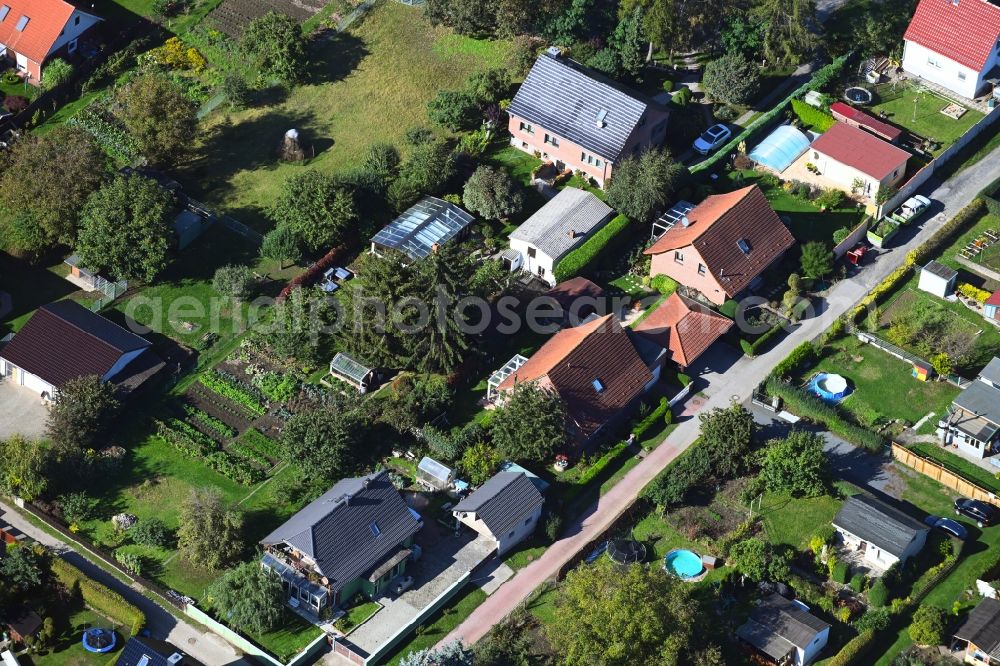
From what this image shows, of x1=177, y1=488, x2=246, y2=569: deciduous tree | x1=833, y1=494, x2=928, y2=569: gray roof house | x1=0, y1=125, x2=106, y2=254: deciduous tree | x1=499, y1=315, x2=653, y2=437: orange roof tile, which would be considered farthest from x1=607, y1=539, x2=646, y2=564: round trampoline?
x1=0, y1=125, x2=106, y2=254: deciduous tree

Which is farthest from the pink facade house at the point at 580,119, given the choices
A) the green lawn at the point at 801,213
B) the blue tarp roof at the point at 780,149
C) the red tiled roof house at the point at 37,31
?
the red tiled roof house at the point at 37,31

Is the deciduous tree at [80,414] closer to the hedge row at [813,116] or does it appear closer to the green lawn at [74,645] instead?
the green lawn at [74,645]

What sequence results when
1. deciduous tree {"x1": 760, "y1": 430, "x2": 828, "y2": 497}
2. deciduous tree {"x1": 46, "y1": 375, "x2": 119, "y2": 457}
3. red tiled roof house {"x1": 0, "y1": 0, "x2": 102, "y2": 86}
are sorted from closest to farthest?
deciduous tree {"x1": 760, "y1": 430, "x2": 828, "y2": 497} → deciduous tree {"x1": 46, "y1": 375, "x2": 119, "y2": 457} → red tiled roof house {"x1": 0, "y1": 0, "x2": 102, "y2": 86}

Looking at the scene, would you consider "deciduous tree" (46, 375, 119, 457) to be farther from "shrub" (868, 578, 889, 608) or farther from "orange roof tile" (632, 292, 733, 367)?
"shrub" (868, 578, 889, 608)

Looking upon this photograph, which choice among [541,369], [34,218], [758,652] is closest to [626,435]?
[541,369]

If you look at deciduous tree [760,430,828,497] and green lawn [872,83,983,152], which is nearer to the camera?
deciduous tree [760,430,828,497]

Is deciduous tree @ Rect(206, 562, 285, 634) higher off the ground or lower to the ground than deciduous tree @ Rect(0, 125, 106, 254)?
lower

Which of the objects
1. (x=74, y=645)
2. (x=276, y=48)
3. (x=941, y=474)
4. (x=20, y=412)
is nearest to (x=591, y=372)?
(x=941, y=474)
